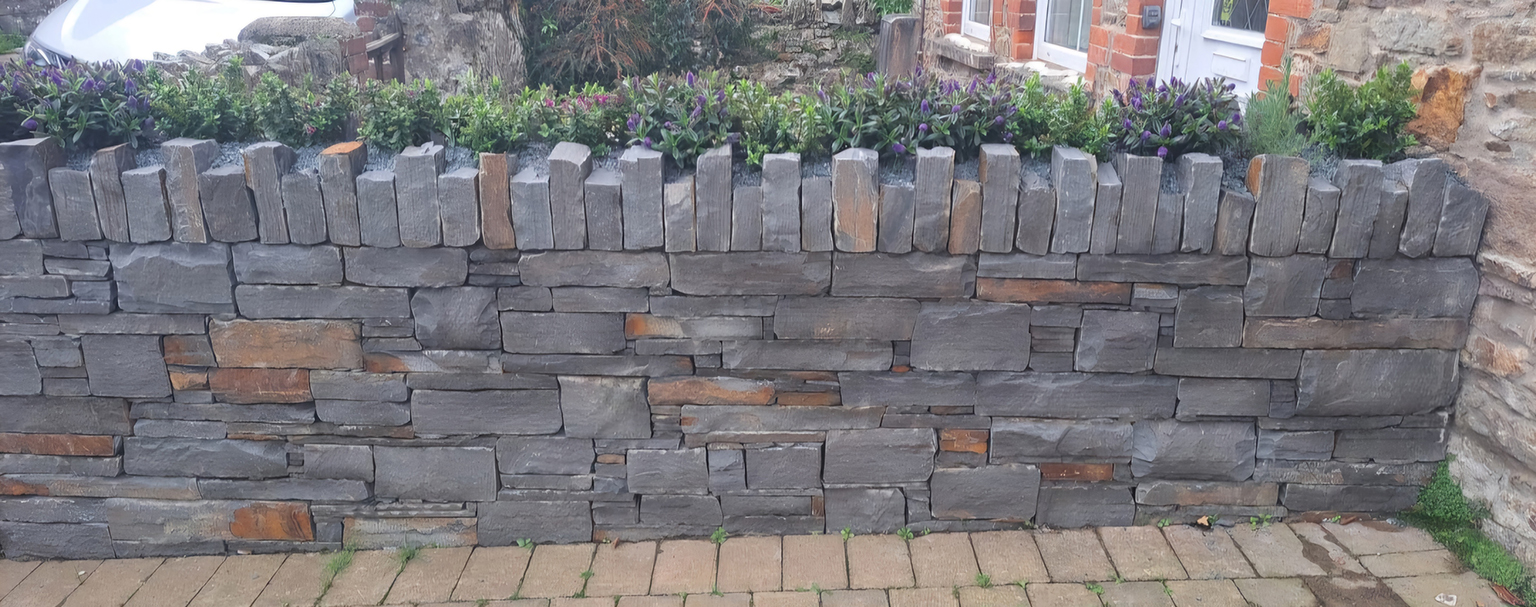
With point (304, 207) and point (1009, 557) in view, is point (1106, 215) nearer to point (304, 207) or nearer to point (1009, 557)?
point (1009, 557)

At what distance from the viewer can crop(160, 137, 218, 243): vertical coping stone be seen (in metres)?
2.64

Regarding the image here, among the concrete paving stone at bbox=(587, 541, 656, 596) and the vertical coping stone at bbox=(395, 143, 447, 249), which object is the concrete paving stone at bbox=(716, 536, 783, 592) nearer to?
the concrete paving stone at bbox=(587, 541, 656, 596)

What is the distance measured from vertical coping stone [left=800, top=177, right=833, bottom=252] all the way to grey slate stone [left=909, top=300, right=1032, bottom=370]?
10.6 inches

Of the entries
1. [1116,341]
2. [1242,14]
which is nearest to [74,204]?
[1116,341]

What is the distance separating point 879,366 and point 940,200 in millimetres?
553

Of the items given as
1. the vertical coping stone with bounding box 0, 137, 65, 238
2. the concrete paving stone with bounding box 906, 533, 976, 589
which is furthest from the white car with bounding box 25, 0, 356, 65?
the concrete paving stone with bounding box 906, 533, 976, 589

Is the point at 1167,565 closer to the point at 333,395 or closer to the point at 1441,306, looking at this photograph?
the point at 1441,306

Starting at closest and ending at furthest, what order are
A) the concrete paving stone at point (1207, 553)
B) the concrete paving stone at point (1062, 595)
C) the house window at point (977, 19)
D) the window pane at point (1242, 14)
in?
the concrete paving stone at point (1062, 595) → the concrete paving stone at point (1207, 553) → the window pane at point (1242, 14) → the house window at point (977, 19)

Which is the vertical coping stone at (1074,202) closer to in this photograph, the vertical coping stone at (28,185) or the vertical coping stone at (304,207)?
the vertical coping stone at (304,207)

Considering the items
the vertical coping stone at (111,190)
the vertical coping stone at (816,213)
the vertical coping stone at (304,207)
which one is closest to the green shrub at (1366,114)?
the vertical coping stone at (816,213)

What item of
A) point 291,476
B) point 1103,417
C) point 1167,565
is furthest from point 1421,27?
point 291,476

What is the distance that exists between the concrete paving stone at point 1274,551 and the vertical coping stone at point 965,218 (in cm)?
131

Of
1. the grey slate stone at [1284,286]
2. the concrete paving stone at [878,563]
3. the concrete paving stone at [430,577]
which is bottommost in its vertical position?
the concrete paving stone at [430,577]

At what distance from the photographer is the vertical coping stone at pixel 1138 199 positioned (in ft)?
8.48
